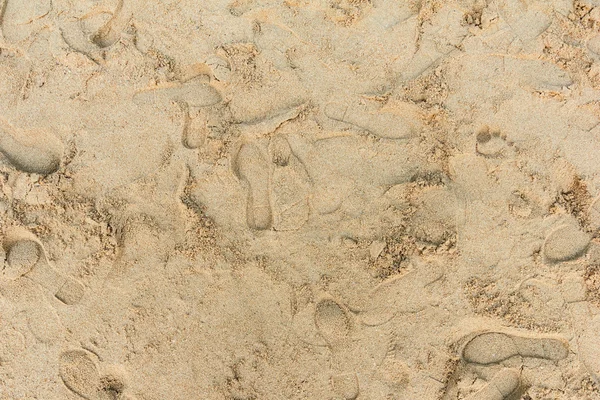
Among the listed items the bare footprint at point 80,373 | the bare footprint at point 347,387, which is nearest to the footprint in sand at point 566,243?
the bare footprint at point 347,387

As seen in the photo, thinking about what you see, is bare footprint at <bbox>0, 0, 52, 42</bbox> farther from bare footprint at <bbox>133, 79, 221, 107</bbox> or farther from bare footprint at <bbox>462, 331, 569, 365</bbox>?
bare footprint at <bbox>462, 331, 569, 365</bbox>

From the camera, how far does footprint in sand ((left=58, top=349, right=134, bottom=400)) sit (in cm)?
259

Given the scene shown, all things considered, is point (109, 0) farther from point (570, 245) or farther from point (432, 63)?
point (570, 245)

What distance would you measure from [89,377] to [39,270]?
727mm

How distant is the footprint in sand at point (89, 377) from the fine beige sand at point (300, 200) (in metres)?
0.01

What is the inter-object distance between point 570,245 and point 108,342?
2.91 m

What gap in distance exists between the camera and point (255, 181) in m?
2.68

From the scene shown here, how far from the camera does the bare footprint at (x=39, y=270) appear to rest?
8.57ft

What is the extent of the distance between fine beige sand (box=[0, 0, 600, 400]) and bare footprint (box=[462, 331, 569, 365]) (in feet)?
0.04

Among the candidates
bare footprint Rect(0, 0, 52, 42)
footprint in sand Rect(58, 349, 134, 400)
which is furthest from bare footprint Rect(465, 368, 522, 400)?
bare footprint Rect(0, 0, 52, 42)

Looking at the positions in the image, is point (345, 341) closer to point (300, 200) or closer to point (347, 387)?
point (347, 387)

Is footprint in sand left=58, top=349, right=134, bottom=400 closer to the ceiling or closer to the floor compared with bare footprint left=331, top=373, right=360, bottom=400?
closer to the floor

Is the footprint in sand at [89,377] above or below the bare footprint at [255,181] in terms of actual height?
below

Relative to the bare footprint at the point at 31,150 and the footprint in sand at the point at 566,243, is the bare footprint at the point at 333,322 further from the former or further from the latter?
the bare footprint at the point at 31,150
